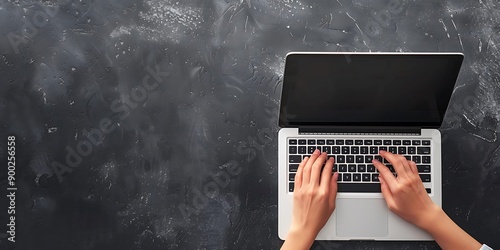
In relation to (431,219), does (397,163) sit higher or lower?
higher

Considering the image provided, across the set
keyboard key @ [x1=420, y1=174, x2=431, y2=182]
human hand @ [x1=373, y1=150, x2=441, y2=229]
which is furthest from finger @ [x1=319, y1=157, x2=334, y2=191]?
keyboard key @ [x1=420, y1=174, x2=431, y2=182]

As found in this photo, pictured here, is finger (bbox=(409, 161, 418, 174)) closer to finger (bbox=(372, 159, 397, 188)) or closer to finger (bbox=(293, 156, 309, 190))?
finger (bbox=(372, 159, 397, 188))

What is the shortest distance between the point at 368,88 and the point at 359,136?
4.7 inches

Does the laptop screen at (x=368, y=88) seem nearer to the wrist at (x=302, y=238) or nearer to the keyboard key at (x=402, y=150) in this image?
the keyboard key at (x=402, y=150)

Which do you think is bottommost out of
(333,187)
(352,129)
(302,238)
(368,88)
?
(302,238)

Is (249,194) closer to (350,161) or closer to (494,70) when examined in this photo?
(350,161)

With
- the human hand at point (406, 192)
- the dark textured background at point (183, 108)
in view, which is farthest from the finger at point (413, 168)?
the dark textured background at point (183, 108)

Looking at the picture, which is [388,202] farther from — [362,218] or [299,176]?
[299,176]

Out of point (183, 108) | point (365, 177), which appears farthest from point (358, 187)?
point (183, 108)

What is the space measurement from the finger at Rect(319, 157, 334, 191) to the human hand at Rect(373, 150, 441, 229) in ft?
0.33

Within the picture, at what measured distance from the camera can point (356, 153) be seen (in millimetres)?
1195

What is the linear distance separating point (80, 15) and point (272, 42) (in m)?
0.48

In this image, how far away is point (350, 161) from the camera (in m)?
1.19

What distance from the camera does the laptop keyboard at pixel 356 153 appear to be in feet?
3.91
